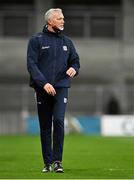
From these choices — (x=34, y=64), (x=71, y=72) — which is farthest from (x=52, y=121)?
(x=34, y=64)

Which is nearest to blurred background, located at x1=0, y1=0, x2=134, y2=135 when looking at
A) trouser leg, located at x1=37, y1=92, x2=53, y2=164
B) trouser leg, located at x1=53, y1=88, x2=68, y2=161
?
trouser leg, located at x1=37, y1=92, x2=53, y2=164

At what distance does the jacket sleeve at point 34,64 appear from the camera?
417 inches

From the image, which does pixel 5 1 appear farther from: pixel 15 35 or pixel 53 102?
pixel 53 102

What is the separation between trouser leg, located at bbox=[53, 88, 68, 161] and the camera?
1068 cm

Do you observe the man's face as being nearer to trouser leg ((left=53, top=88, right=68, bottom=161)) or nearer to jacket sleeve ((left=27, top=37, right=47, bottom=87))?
jacket sleeve ((left=27, top=37, right=47, bottom=87))

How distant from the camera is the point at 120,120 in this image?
33.8m

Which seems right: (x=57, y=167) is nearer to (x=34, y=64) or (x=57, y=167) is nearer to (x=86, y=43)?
(x=34, y=64)

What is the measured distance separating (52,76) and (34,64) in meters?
0.31

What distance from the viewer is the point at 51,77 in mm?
10773

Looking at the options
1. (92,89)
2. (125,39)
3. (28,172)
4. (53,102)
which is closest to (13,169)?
(28,172)

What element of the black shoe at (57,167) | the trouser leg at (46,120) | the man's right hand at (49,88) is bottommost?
the black shoe at (57,167)

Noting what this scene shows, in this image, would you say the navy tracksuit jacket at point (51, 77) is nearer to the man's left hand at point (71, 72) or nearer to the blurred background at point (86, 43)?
the man's left hand at point (71, 72)

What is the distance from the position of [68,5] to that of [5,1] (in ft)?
12.7

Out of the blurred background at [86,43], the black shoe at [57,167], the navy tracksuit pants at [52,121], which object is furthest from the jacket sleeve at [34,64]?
the blurred background at [86,43]
